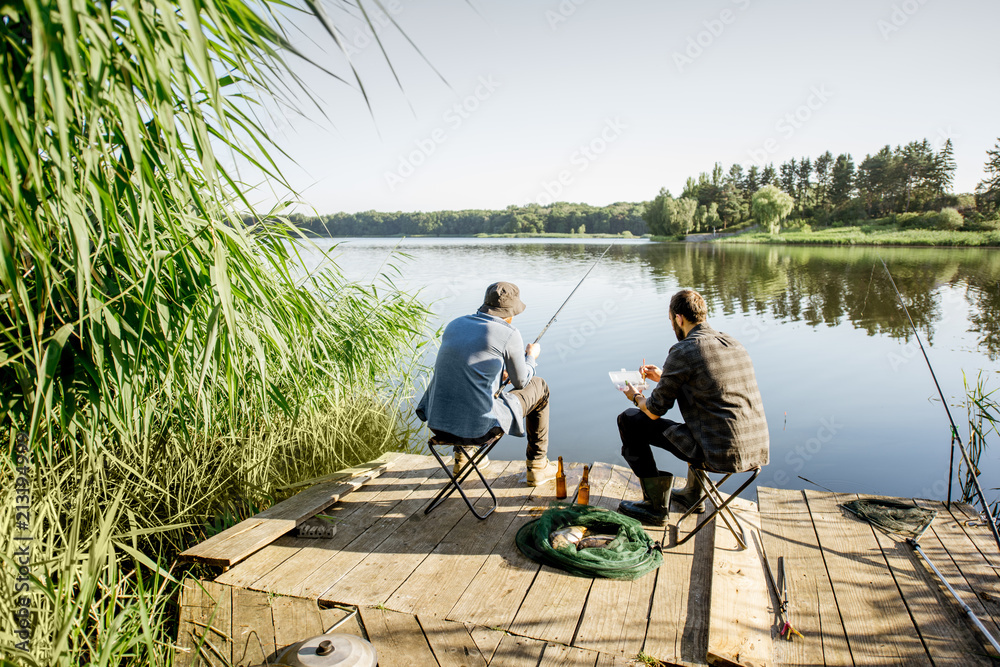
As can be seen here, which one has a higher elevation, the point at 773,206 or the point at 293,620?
the point at 773,206

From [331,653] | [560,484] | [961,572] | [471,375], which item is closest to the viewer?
[331,653]

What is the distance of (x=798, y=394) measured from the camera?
770 centimetres

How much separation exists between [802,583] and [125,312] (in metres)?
3.07

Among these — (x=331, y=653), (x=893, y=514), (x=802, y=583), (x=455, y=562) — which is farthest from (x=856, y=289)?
(x=331, y=653)

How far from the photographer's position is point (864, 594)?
2471 mm

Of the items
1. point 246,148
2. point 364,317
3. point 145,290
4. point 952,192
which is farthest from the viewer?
point 952,192

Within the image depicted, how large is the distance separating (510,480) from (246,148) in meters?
2.67

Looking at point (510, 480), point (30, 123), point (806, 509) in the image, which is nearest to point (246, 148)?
point (30, 123)

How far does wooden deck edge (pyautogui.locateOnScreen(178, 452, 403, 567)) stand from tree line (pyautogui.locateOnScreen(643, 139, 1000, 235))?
149ft

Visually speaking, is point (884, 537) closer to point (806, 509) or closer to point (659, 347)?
point (806, 509)

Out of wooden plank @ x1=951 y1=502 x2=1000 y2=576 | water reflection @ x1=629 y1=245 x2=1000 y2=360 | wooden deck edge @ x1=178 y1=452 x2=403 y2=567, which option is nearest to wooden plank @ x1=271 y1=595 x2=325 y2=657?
wooden deck edge @ x1=178 y1=452 x2=403 y2=567

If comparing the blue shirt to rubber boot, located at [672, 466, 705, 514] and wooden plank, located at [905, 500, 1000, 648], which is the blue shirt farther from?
wooden plank, located at [905, 500, 1000, 648]

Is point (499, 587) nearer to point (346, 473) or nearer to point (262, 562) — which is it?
point (262, 562)

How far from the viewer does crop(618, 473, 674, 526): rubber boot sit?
10.1ft
